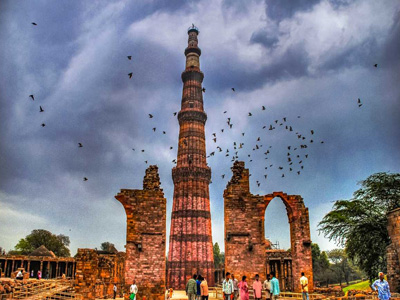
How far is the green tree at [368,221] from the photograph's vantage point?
1995 cm

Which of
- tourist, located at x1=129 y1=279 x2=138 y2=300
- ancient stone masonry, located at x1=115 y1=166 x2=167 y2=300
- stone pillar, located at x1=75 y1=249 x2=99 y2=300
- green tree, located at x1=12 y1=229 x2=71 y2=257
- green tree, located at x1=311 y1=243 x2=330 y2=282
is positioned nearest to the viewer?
tourist, located at x1=129 y1=279 x2=138 y2=300

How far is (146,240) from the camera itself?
556 inches

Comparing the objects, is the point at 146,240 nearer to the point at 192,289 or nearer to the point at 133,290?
the point at 133,290

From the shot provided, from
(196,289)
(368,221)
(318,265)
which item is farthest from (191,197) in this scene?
(196,289)

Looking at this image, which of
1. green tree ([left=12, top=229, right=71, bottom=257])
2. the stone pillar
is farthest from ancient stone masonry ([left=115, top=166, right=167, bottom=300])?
green tree ([left=12, top=229, right=71, bottom=257])

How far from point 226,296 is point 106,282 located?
13.1 m

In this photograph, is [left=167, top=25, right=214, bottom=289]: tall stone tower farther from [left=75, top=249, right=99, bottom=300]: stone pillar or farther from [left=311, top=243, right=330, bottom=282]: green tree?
[left=75, top=249, right=99, bottom=300]: stone pillar

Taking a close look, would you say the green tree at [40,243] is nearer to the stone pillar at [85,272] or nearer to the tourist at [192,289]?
the stone pillar at [85,272]

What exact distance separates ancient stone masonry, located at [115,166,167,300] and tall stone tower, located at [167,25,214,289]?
17748 millimetres

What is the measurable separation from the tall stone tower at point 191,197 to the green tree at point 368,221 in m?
12.2

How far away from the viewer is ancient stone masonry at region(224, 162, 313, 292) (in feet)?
47.8

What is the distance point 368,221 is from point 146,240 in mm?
13047

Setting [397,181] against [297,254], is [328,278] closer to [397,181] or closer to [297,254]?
[397,181]

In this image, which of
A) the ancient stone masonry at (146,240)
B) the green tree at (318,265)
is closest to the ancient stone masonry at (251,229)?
the ancient stone masonry at (146,240)
